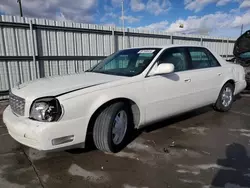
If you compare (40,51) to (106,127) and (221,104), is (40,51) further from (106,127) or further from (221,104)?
(221,104)

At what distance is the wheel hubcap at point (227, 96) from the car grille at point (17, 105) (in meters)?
4.16

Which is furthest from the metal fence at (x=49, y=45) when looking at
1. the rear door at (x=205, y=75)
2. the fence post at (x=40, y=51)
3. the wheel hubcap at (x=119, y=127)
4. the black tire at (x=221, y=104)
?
the black tire at (x=221, y=104)

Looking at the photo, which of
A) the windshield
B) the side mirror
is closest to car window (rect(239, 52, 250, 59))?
the windshield

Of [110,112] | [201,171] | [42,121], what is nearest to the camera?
[42,121]

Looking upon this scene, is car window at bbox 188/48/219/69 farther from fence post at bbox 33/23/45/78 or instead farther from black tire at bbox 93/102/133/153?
fence post at bbox 33/23/45/78

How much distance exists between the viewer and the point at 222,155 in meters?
2.69

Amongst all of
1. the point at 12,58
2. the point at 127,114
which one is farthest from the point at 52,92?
the point at 12,58

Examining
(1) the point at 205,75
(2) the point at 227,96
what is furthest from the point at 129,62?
(2) the point at 227,96

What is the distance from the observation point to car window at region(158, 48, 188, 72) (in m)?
3.33

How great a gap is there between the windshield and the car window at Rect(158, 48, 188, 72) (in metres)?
0.16

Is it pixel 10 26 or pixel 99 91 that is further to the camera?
pixel 10 26

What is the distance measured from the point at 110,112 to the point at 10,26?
5499 millimetres

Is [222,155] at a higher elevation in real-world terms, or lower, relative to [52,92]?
lower

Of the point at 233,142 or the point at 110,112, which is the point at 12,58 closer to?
the point at 110,112
